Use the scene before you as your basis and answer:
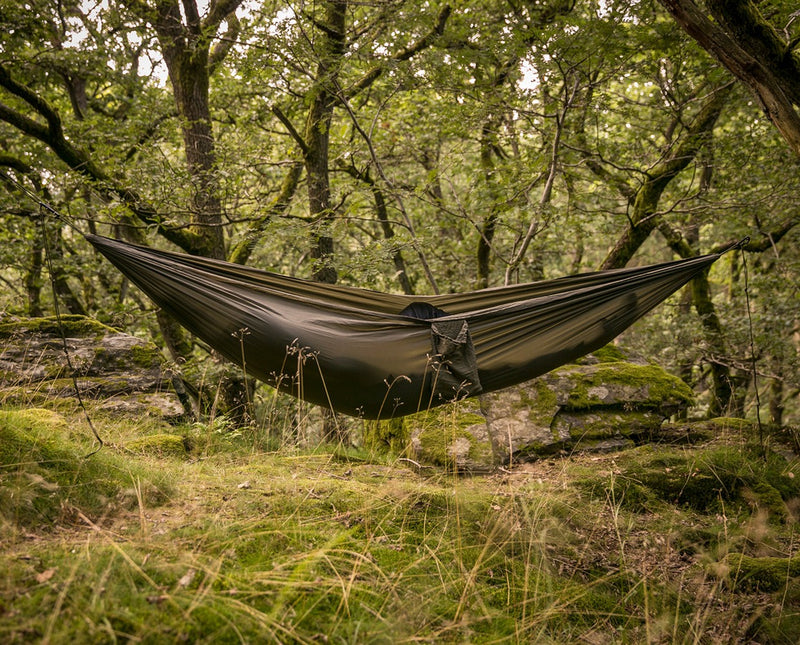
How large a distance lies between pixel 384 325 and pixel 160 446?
3.85 ft

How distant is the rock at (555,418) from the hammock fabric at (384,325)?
620 mm

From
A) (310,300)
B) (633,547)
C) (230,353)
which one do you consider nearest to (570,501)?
(633,547)

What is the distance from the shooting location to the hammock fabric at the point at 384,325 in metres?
2.14

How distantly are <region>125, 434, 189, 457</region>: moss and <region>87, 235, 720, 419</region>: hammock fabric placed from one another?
49 centimetres

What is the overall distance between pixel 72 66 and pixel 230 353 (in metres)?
3.19

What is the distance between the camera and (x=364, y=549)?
144cm

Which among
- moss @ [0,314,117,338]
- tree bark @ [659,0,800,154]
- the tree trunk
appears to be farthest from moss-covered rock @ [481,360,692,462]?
moss @ [0,314,117,338]

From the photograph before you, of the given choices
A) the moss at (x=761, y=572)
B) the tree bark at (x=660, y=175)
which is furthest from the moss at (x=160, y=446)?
the tree bark at (x=660, y=175)

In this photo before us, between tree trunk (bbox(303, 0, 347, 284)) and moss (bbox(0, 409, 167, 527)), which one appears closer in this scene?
moss (bbox(0, 409, 167, 527))

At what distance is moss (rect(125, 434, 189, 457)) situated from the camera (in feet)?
7.16

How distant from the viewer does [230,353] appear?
7.57ft

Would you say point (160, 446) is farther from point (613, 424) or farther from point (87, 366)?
point (613, 424)

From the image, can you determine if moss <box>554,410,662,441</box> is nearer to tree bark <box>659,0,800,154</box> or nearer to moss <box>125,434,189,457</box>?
tree bark <box>659,0,800,154</box>

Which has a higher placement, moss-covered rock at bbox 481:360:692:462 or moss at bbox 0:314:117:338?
moss at bbox 0:314:117:338
